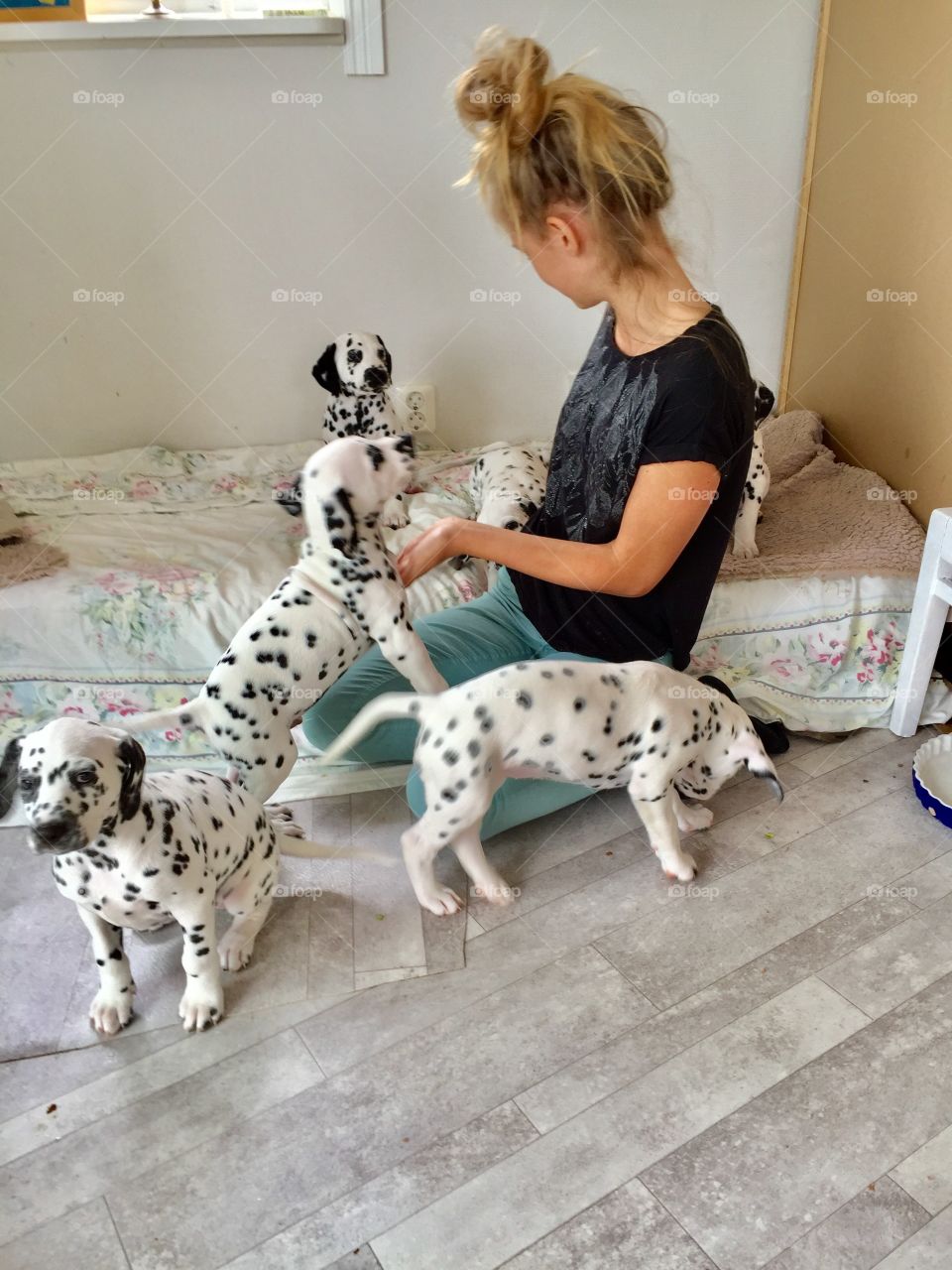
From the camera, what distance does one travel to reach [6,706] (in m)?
2.59

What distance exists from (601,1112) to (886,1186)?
0.45 m

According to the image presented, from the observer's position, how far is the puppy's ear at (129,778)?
1627 mm

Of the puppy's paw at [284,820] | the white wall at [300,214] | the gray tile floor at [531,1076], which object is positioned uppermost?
the white wall at [300,214]

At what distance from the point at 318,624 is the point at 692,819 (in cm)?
98

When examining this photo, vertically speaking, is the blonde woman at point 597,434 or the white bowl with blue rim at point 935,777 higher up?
the blonde woman at point 597,434

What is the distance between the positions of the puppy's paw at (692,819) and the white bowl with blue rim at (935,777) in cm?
51

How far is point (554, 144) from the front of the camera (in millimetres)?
1870

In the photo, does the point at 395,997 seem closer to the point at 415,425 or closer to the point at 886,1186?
the point at 886,1186

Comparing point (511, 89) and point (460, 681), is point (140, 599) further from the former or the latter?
point (511, 89)

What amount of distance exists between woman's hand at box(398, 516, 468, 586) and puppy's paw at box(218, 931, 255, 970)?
31.5 inches

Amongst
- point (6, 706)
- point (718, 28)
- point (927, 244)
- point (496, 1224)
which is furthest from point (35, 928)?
point (718, 28)

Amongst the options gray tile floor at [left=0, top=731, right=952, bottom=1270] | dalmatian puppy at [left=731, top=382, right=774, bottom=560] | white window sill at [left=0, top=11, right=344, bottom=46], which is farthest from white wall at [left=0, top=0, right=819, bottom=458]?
gray tile floor at [left=0, top=731, right=952, bottom=1270]

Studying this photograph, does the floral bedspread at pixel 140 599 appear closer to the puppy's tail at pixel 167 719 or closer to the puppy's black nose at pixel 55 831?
the puppy's tail at pixel 167 719

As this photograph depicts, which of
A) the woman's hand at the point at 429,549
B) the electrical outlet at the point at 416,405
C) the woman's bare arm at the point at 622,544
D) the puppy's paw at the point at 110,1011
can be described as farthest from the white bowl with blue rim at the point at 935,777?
the electrical outlet at the point at 416,405
